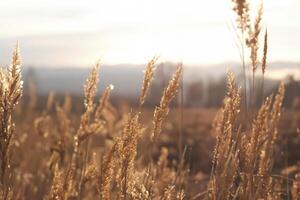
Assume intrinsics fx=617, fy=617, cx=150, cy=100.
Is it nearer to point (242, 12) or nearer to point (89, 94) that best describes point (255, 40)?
point (242, 12)

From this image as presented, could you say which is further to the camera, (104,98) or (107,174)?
(104,98)

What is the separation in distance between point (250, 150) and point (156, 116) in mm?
374

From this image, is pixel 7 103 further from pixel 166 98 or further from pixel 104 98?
pixel 104 98

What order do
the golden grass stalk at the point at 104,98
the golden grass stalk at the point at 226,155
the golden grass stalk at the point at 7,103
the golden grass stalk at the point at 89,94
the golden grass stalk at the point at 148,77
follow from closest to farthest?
1. the golden grass stalk at the point at 7,103
2. the golden grass stalk at the point at 226,155
3. the golden grass stalk at the point at 148,77
4. the golden grass stalk at the point at 89,94
5. the golden grass stalk at the point at 104,98

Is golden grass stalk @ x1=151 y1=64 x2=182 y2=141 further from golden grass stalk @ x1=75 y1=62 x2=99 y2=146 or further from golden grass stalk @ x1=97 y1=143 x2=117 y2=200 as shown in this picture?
golden grass stalk @ x1=75 y1=62 x2=99 y2=146

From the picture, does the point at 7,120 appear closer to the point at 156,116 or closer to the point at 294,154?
the point at 156,116

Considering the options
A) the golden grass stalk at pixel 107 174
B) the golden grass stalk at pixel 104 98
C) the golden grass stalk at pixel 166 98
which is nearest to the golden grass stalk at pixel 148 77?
the golden grass stalk at pixel 166 98

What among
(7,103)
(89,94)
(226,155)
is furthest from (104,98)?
(7,103)

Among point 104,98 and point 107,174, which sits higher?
point 104,98

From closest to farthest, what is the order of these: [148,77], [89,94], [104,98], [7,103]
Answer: [7,103]
[148,77]
[89,94]
[104,98]

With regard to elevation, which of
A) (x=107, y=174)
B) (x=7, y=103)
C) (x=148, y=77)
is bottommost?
(x=107, y=174)

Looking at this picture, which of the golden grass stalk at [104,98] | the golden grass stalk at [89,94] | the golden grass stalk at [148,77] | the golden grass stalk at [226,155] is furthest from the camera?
the golden grass stalk at [104,98]

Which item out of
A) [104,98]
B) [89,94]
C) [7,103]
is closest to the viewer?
[7,103]

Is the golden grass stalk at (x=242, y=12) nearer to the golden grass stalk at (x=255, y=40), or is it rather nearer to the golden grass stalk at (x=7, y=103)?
the golden grass stalk at (x=255, y=40)
